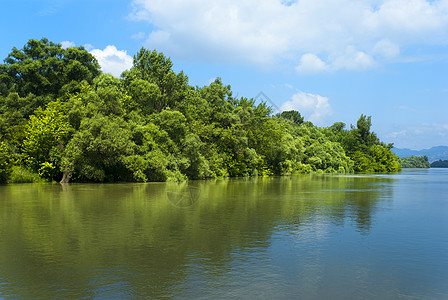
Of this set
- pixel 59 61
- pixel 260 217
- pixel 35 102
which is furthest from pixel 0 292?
pixel 59 61

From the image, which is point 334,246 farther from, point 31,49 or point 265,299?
point 31,49

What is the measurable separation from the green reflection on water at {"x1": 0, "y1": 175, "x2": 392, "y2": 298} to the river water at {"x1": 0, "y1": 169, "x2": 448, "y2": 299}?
0.16 feet

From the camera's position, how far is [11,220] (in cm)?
2211

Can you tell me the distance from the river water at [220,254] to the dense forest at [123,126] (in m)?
28.9

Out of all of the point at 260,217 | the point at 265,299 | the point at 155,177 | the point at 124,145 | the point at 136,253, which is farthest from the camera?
the point at 155,177

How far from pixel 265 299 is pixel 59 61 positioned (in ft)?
272

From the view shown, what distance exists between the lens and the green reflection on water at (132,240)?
11.2m

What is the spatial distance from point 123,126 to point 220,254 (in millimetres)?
45648

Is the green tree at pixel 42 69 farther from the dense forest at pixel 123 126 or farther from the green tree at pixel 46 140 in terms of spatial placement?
the green tree at pixel 46 140

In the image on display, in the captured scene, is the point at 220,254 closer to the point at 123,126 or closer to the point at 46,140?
the point at 123,126

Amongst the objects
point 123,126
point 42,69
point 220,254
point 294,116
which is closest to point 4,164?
point 123,126

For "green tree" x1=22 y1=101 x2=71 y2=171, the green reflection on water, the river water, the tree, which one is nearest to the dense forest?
"green tree" x1=22 y1=101 x2=71 y2=171

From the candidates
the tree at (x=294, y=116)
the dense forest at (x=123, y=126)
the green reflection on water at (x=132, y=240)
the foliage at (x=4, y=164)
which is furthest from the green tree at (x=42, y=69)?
the tree at (x=294, y=116)

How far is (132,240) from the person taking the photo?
17.0 m
